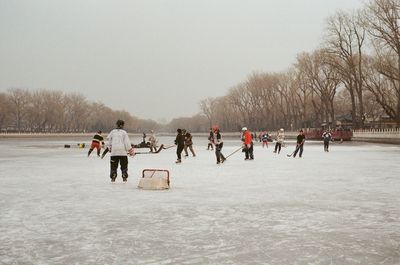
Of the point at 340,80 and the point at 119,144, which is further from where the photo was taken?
the point at 340,80

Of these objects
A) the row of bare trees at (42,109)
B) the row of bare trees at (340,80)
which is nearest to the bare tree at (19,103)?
the row of bare trees at (42,109)

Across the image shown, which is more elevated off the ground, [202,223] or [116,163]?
[116,163]

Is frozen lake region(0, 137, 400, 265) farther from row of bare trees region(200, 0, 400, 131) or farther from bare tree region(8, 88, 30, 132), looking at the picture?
bare tree region(8, 88, 30, 132)

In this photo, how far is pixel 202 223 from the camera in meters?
6.76

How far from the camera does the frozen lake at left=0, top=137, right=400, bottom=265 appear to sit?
503cm

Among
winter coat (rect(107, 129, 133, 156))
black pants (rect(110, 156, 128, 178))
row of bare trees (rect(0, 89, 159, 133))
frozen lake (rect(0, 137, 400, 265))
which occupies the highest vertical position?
row of bare trees (rect(0, 89, 159, 133))

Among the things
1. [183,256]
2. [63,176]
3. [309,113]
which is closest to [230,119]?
[309,113]

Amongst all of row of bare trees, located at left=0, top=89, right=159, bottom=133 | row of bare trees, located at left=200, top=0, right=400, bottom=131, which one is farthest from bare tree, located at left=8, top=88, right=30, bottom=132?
row of bare trees, located at left=200, top=0, right=400, bottom=131

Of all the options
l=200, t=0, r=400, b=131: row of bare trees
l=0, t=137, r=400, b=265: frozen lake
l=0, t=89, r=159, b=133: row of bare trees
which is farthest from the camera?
l=0, t=89, r=159, b=133: row of bare trees

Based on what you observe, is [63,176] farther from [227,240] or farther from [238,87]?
[238,87]

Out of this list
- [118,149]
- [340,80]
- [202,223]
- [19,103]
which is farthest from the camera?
[19,103]

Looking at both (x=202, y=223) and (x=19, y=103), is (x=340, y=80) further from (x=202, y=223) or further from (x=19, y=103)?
(x=19, y=103)

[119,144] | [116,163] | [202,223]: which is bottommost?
[202,223]

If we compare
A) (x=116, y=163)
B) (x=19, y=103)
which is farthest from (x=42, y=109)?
(x=116, y=163)
